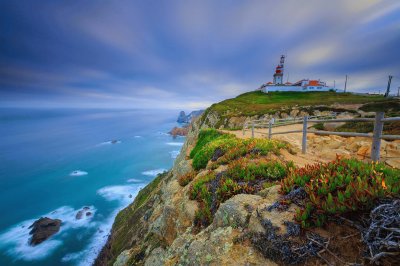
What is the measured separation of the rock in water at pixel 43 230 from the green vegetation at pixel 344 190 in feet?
167

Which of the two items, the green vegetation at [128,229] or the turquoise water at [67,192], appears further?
the turquoise water at [67,192]

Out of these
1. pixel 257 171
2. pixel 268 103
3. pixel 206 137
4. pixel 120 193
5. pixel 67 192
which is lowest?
pixel 67 192

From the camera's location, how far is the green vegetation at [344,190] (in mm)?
2660

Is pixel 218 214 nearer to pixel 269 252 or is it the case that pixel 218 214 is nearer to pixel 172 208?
pixel 269 252

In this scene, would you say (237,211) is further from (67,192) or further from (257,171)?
(67,192)

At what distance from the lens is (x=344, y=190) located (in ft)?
10.5

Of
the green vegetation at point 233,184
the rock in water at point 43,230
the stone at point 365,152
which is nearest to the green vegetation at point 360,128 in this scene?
the stone at point 365,152

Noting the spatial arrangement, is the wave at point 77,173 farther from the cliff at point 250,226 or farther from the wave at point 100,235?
the cliff at point 250,226

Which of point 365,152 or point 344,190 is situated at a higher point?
point 344,190

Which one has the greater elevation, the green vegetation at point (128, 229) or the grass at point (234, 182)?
the grass at point (234, 182)

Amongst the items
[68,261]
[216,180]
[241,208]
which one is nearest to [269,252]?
[241,208]

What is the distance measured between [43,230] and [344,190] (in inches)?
2091

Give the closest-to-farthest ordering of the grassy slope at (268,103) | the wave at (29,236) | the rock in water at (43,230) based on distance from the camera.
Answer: the wave at (29,236)
the rock in water at (43,230)
the grassy slope at (268,103)

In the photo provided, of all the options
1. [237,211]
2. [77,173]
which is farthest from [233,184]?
[77,173]
